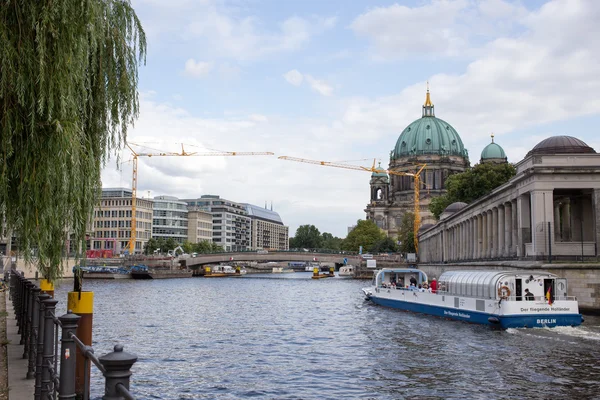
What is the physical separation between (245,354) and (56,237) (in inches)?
702

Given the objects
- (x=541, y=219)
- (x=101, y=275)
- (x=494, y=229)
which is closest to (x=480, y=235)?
(x=494, y=229)

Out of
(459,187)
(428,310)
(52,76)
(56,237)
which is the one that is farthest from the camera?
(459,187)

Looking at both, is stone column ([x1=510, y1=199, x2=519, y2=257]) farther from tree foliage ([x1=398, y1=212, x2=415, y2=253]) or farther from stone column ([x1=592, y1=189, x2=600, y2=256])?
tree foliage ([x1=398, y1=212, x2=415, y2=253])

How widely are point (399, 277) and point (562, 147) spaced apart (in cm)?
2287

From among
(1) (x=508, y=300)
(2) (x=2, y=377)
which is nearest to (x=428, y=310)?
(1) (x=508, y=300)

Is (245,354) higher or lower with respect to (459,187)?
lower

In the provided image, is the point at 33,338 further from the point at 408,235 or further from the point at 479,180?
the point at 408,235

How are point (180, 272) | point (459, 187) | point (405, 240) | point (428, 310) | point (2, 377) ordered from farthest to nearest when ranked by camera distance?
point (405, 240), point (180, 272), point (459, 187), point (428, 310), point (2, 377)

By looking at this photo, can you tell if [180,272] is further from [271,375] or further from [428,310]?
[271,375]

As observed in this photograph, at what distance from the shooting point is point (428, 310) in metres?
53.1

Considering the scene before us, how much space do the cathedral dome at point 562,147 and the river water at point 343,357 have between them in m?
17.0

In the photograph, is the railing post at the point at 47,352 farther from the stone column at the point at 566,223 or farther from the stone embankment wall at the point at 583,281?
the stone column at the point at 566,223

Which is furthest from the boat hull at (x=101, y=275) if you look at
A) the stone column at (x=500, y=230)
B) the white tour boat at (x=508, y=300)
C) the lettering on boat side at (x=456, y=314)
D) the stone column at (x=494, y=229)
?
the lettering on boat side at (x=456, y=314)

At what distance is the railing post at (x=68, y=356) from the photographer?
1011 centimetres
